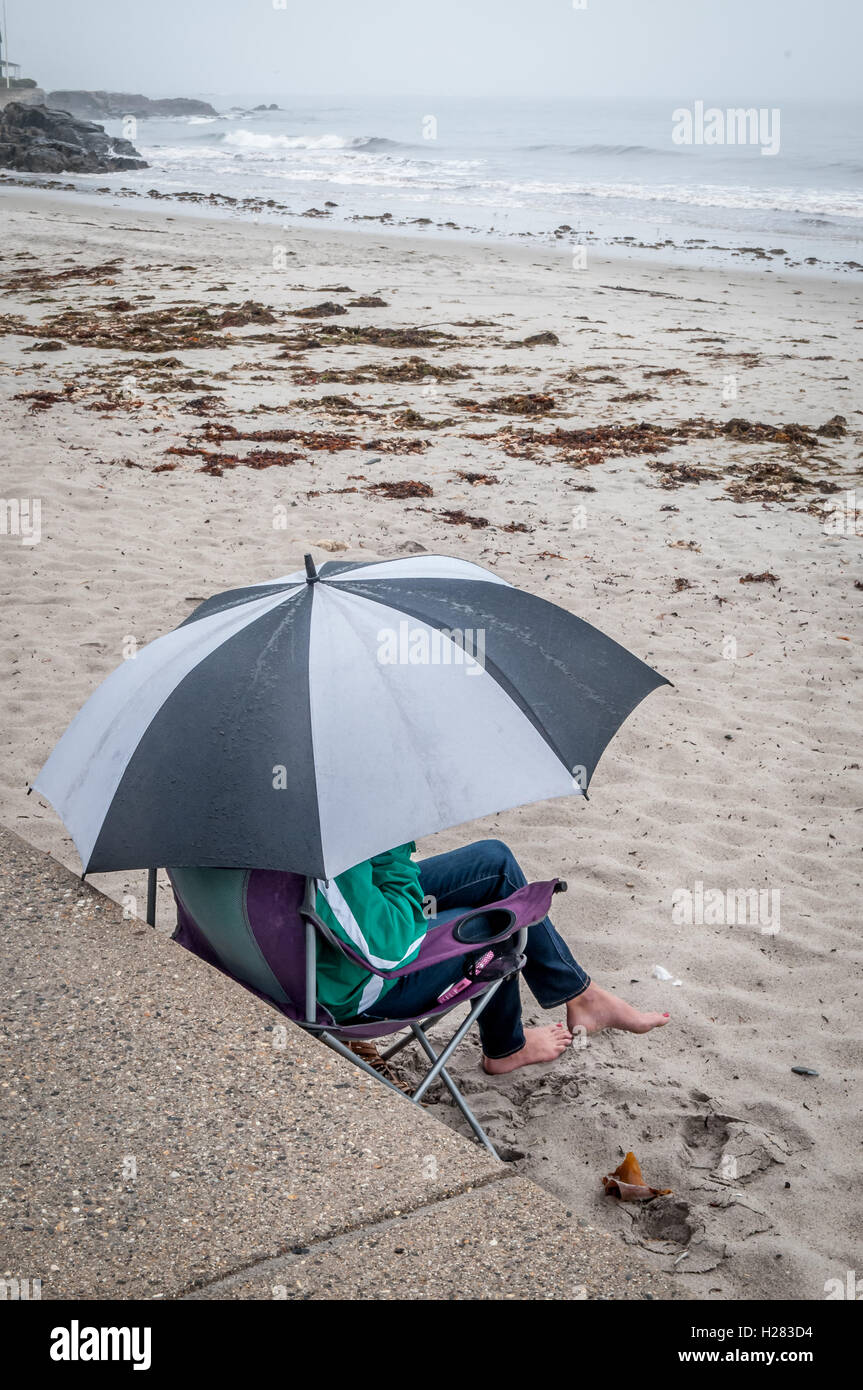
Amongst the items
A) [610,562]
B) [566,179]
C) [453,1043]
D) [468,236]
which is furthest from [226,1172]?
[566,179]

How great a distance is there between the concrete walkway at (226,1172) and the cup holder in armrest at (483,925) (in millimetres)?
455

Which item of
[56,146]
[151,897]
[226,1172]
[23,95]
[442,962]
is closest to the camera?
[226,1172]

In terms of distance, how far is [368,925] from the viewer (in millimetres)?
2404

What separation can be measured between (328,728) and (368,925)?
1.54ft

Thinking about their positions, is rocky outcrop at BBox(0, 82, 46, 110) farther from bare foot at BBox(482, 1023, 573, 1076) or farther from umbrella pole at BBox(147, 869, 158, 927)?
bare foot at BBox(482, 1023, 573, 1076)

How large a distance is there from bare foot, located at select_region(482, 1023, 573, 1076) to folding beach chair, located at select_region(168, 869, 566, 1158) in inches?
15.0

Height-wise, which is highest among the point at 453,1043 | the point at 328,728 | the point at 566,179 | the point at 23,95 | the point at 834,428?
Answer: the point at 23,95

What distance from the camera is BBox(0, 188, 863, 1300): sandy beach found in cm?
292

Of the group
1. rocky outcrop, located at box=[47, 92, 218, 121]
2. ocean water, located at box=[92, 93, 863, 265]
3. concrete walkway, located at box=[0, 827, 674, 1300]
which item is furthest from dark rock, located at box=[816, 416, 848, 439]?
rocky outcrop, located at box=[47, 92, 218, 121]

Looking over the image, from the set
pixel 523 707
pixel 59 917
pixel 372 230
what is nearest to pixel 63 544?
pixel 59 917

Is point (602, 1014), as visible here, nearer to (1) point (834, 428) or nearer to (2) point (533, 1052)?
(2) point (533, 1052)

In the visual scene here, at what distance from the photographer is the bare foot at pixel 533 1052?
3.07 metres
